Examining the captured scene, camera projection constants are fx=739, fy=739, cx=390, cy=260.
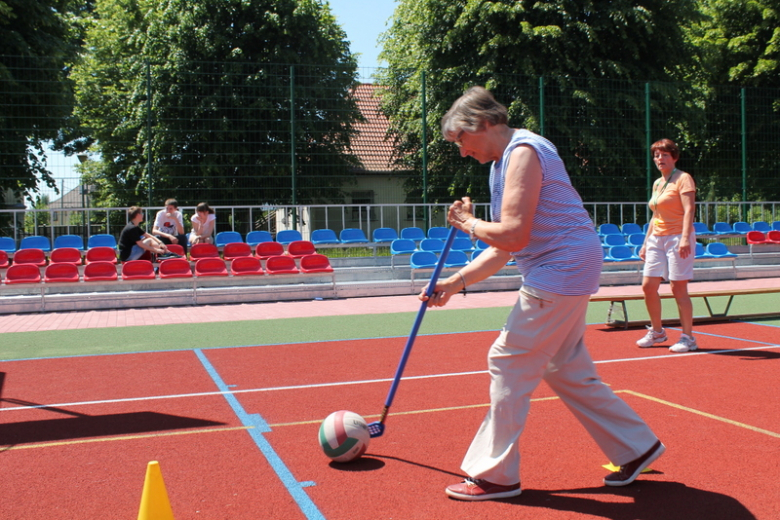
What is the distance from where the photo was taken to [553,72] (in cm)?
2395

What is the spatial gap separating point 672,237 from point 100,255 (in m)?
11.0

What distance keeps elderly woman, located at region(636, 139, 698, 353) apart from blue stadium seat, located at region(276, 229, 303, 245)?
10.1 metres

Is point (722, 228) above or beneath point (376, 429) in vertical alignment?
above

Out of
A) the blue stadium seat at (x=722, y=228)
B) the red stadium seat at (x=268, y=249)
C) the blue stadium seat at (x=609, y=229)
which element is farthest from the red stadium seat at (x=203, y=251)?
the blue stadium seat at (x=722, y=228)

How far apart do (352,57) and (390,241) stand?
655 inches

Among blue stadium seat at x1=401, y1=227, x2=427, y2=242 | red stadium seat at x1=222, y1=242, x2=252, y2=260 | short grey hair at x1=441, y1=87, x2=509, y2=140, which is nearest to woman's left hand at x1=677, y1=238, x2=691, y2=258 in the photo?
short grey hair at x1=441, y1=87, x2=509, y2=140

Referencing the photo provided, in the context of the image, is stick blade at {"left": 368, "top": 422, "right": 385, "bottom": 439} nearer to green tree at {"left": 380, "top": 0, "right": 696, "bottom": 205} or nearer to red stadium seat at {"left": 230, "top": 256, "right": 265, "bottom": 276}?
red stadium seat at {"left": 230, "top": 256, "right": 265, "bottom": 276}

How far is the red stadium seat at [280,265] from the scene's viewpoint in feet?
46.5

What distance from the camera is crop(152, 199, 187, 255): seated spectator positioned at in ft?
48.4

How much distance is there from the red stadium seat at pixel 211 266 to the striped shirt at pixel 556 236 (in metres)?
11.0

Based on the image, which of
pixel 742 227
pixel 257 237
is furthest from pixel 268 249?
pixel 742 227

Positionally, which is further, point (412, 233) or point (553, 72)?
point (553, 72)

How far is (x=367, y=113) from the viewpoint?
18891mm

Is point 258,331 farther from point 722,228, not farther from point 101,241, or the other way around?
point 722,228
